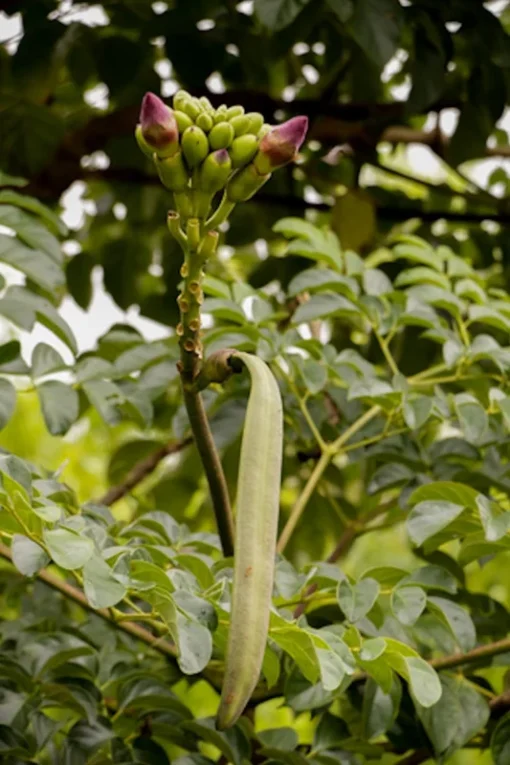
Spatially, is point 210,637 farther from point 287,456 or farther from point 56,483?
point 287,456

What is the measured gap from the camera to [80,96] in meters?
1.58

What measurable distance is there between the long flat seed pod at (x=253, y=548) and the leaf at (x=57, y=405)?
0.34m

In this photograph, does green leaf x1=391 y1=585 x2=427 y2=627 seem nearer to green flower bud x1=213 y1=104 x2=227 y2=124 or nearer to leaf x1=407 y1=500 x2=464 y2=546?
leaf x1=407 y1=500 x2=464 y2=546

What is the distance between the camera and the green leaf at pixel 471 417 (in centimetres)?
87

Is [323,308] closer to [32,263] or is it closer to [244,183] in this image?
[32,263]

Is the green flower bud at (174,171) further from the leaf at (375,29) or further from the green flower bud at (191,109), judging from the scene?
the leaf at (375,29)

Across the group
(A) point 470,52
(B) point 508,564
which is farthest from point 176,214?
(B) point 508,564

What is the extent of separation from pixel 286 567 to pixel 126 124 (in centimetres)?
77

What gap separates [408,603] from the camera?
723 millimetres

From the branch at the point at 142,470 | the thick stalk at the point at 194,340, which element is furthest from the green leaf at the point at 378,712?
the branch at the point at 142,470

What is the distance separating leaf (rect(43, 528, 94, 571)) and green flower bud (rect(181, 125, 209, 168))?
200mm

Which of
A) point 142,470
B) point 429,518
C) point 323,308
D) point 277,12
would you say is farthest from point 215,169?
point 142,470

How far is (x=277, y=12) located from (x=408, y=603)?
24.0 inches

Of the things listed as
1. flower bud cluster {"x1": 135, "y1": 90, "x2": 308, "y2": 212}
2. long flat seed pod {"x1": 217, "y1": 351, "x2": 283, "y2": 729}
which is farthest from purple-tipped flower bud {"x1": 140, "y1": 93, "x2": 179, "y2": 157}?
long flat seed pod {"x1": 217, "y1": 351, "x2": 283, "y2": 729}
